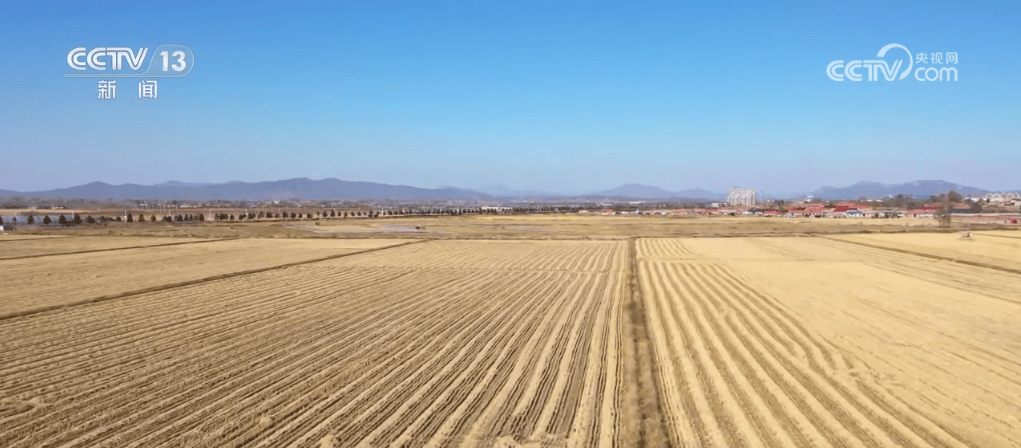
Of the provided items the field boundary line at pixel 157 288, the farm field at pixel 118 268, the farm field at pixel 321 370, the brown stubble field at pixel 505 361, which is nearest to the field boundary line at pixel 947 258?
the brown stubble field at pixel 505 361

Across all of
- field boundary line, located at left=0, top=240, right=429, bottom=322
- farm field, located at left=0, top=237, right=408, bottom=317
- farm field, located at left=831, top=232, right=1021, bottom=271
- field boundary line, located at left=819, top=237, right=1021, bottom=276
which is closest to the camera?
field boundary line, located at left=0, top=240, right=429, bottom=322

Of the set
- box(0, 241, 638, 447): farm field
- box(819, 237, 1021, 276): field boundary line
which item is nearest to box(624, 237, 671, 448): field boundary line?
box(0, 241, 638, 447): farm field

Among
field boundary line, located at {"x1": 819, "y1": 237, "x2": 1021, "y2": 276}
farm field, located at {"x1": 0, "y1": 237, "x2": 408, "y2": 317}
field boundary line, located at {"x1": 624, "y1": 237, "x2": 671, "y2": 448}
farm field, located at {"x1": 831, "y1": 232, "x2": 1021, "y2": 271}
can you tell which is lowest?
farm field, located at {"x1": 0, "y1": 237, "x2": 408, "y2": 317}

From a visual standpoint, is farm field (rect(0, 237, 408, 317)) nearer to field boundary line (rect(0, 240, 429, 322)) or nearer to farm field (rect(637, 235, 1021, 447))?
field boundary line (rect(0, 240, 429, 322))

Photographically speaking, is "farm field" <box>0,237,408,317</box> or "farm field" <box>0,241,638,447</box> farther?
"farm field" <box>0,237,408,317</box>

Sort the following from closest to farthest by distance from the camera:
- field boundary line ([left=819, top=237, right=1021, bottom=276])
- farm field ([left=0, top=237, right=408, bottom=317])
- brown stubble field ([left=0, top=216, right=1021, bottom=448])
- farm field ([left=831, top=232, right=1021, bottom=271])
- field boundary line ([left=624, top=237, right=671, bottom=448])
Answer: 1. field boundary line ([left=624, top=237, right=671, bottom=448])
2. brown stubble field ([left=0, top=216, right=1021, bottom=448])
3. farm field ([left=0, top=237, right=408, bottom=317])
4. field boundary line ([left=819, top=237, right=1021, bottom=276])
5. farm field ([left=831, top=232, right=1021, bottom=271])

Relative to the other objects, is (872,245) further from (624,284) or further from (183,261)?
(183,261)

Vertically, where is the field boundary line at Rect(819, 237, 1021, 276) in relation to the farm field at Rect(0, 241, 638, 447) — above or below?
above

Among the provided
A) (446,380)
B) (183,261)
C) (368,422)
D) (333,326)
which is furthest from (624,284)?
(183,261)
